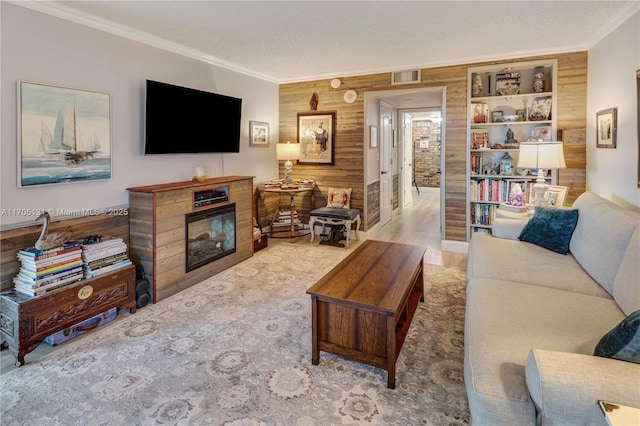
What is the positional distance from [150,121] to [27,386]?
231cm

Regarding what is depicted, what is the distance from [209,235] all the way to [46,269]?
1.54 metres

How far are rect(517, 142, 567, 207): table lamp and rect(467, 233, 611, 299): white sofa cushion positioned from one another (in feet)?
3.31

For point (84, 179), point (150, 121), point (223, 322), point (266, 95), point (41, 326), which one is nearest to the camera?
point (41, 326)

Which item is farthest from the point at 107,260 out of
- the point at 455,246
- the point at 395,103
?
the point at 395,103

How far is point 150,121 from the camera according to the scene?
3.43 meters

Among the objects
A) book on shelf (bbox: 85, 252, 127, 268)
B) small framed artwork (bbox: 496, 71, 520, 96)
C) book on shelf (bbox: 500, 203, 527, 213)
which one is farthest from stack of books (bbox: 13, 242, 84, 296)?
small framed artwork (bbox: 496, 71, 520, 96)

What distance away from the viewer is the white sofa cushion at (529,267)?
7.21 feet

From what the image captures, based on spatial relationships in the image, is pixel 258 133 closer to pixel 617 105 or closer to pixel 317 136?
pixel 317 136

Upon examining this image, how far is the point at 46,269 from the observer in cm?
247

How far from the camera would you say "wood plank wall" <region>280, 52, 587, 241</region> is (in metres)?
4.05

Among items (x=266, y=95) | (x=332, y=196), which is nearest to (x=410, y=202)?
(x=332, y=196)

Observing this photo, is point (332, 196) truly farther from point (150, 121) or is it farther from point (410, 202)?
point (410, 202)

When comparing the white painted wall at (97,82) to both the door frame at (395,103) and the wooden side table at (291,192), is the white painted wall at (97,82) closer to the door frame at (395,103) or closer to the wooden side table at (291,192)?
the wooden side table at (291,192)

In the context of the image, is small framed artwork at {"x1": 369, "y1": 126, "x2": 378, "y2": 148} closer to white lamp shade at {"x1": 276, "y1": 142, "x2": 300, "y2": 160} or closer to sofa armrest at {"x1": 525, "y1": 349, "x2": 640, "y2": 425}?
white lamp shade at {"x1": 276, "y1": 142, "x2": 300, "y2": 160}
